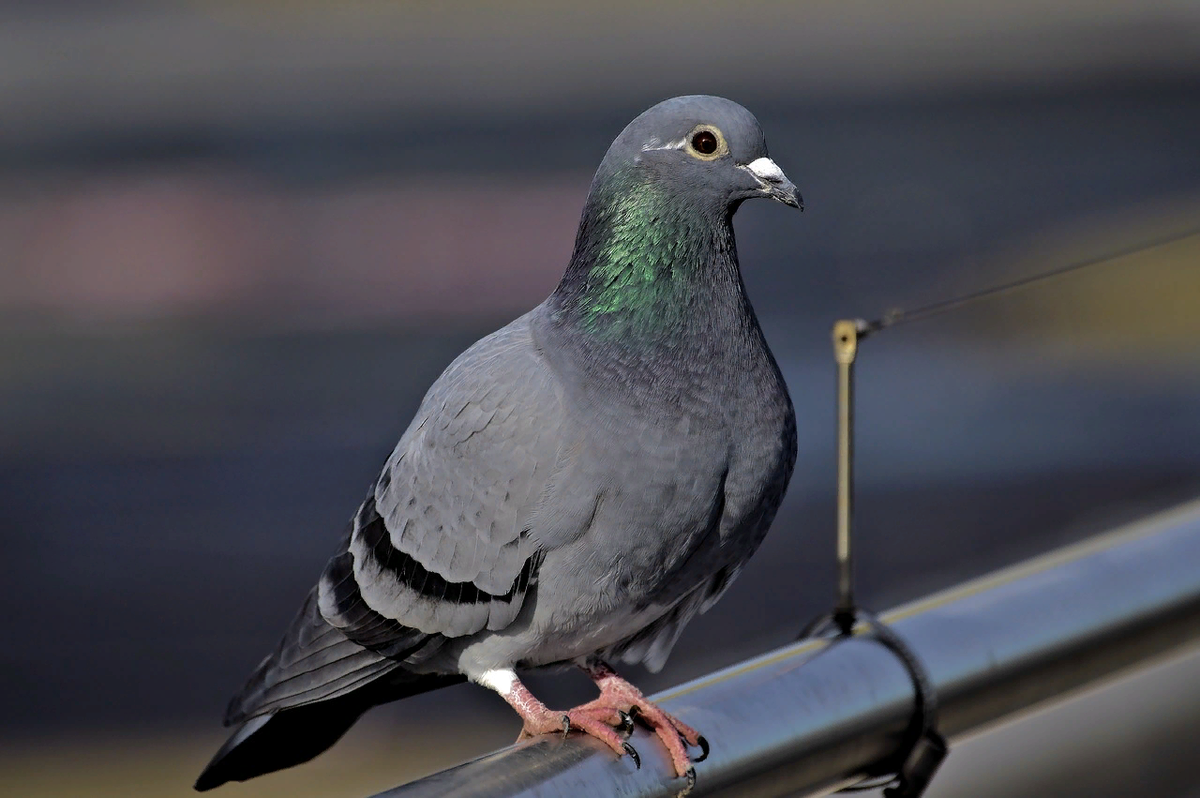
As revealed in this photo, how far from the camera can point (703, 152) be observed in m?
2.15

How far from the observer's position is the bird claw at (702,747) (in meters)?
1.98

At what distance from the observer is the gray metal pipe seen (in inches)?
77.3

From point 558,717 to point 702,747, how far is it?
1.07 feet

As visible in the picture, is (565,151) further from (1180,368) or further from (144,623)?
(144,623)

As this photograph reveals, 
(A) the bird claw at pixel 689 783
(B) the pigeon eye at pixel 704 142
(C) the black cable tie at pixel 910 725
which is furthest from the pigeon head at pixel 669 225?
(A) the bird claw at pixel 689 783

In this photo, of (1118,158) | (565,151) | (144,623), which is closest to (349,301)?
(565,151)

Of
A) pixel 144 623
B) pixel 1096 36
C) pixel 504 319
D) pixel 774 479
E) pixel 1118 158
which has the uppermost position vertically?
pixel 1096 36

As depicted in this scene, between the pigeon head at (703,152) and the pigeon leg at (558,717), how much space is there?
0.73m

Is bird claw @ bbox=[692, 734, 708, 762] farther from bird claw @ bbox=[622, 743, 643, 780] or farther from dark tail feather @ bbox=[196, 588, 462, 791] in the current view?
dark tail feather @ bbox=[196, 588, 462, 791]

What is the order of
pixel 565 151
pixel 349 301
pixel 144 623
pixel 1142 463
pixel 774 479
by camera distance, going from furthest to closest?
1. pixel 565 151
2. pixel 349 301
3. pixel 1142 463
4. pixel 144 623
5. pixel 774 479

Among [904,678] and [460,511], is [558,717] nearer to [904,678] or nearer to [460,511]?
[460,511]

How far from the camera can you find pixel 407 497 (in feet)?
8.01

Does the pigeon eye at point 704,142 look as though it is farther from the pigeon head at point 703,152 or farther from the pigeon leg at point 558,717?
the pigeon leg at point 558,717

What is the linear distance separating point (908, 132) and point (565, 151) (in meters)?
3.53
